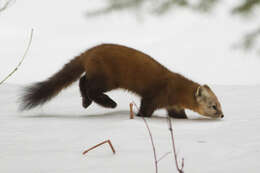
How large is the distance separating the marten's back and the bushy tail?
89 millimetres

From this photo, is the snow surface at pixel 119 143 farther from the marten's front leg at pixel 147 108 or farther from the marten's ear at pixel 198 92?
the marten's ear at pixel 198 92

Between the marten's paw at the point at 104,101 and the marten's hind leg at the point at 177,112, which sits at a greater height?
the marten's paw at the point at 104,101

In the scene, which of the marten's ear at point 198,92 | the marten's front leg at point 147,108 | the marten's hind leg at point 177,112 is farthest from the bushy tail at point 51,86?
the marten's ear at point 198,92

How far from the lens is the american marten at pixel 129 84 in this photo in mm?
2568

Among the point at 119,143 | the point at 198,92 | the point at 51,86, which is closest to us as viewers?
the point at 119,143

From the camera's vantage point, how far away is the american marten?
8.43 ft

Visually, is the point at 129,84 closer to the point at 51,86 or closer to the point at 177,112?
the point at 177,112

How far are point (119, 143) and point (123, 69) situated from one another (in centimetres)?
105

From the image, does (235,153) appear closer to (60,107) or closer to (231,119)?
(231,119)

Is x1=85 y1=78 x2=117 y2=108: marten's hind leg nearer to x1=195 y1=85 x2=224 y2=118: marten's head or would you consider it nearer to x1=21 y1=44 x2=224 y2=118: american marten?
x1=21 y1=44 x2=224 y2=118: american marten

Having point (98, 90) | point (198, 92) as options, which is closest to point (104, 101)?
point (98, 90)

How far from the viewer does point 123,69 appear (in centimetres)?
263

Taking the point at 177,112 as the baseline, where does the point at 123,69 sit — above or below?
above

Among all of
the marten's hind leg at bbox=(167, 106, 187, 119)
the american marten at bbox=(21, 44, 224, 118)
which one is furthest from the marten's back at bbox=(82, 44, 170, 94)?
the marten's hind leg at bbox=(167, 106, 187, 119)
